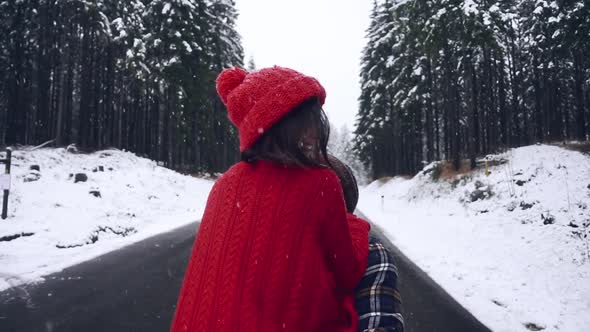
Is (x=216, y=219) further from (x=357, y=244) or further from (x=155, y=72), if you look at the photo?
(x=155, y=72)

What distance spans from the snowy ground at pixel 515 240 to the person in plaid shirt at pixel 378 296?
3.53 m

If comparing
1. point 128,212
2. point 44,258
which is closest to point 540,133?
point 128,212

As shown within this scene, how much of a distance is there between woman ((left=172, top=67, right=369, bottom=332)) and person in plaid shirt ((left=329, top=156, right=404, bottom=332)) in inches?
2.6

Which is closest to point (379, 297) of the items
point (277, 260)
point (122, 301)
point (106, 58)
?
point (277, 260)

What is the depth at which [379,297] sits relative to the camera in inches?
63.6

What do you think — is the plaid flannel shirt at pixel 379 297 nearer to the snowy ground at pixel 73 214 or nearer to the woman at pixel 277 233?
the woman at pixel 277 233

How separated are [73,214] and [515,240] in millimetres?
11560

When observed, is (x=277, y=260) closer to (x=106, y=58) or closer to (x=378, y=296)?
(x=378, y=296)

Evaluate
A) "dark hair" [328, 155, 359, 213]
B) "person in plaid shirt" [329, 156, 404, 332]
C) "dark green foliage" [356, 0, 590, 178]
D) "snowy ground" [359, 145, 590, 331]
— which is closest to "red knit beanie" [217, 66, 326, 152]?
"dark hair" [328, 155, 359, 213]

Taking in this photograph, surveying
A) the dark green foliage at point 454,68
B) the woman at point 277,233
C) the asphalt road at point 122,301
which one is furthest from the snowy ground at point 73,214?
the dark green foliage at point 454,68

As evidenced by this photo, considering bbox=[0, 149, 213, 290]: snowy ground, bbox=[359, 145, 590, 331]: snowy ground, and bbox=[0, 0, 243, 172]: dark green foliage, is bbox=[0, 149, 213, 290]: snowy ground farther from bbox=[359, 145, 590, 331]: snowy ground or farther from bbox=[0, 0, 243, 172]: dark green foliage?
bbox=[0, 0, 243, 172]: dark green foliage

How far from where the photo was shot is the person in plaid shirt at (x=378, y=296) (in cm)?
156

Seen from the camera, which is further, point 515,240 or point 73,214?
point 73,214

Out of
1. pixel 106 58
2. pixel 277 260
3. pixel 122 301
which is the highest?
pixel 106 58
